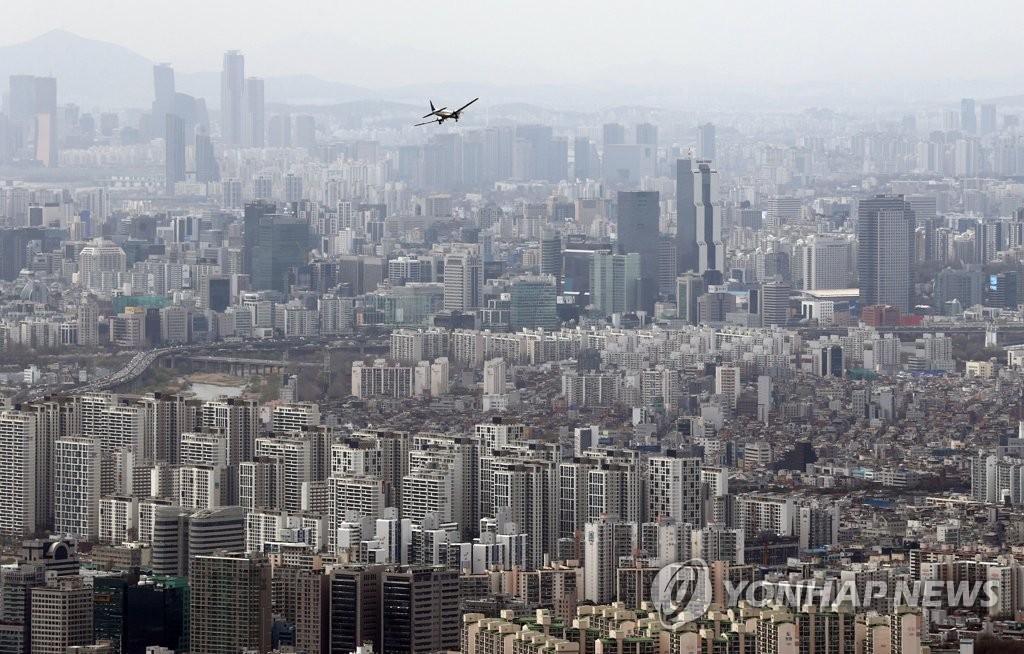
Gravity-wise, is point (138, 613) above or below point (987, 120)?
below

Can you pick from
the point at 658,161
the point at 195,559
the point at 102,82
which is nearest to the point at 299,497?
the point at 195,559

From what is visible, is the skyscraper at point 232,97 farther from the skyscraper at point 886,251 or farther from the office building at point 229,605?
the office building at point 229,605

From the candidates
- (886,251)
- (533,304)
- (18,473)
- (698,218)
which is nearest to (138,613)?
(18,473)

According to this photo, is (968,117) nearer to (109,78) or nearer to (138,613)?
(109,78)

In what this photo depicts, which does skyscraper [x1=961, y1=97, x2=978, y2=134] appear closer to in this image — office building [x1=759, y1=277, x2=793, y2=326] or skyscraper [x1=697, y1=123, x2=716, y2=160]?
office building [x1=759, y1=277, x2=793, y2=326]

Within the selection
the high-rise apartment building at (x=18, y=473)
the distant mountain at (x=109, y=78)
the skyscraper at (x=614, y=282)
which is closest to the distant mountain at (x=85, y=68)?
the distant mountain at (x=109, y=78)
